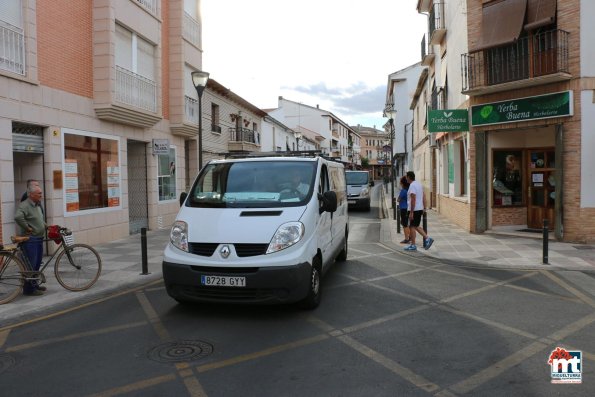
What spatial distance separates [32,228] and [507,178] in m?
12.2

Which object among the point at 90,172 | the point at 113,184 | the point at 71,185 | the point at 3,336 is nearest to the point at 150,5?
the point at 113,184

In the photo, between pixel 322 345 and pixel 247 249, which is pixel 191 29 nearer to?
pixel 247 249

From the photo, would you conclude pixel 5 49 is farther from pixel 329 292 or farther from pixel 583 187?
pixel 583 187

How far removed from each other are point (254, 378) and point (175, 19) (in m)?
15.6

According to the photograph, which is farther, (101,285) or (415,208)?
(415,208)

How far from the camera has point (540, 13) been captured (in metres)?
11.6

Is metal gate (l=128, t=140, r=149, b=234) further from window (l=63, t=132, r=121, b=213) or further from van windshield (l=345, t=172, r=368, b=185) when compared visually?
van windshield (l=345, t=172, r=368, b=185)

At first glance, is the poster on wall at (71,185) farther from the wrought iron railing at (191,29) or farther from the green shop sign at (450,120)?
the green shop sign at (450,120)

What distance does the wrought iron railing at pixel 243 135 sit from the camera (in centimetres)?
2597

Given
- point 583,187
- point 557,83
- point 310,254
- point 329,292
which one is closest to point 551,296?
point 329,292

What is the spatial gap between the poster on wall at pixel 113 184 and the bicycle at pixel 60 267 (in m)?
6.10

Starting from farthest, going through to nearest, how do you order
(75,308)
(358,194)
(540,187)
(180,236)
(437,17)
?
(358,194) → (437,17) → (540,187) → (75,308) → (180,236)

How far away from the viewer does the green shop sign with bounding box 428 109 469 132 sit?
13.7 m

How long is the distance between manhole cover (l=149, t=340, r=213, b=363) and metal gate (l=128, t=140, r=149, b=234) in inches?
448
